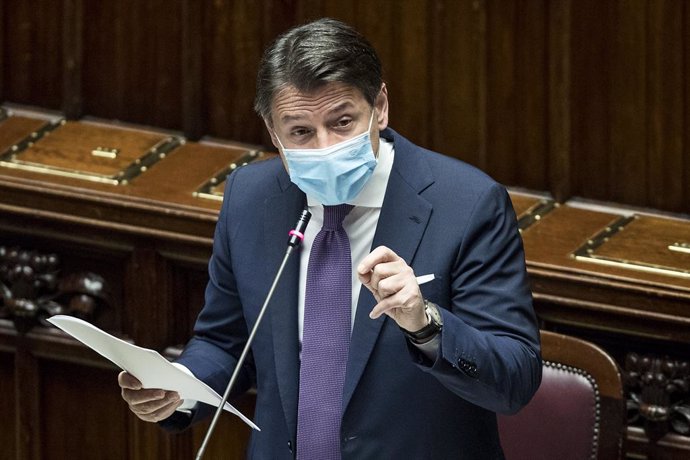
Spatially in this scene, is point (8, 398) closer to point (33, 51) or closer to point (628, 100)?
point (33, 51)

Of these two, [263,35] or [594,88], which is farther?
[263,35]

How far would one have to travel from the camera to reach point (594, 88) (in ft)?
12.0

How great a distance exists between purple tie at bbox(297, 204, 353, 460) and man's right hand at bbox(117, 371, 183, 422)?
0.20 metres

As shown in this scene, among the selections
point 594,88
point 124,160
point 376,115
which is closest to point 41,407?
point 124,160

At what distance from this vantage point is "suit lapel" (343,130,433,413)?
2463 millimetres

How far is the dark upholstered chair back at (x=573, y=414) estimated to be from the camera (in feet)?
9.12

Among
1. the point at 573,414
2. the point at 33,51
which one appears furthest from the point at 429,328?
the point at 33,51

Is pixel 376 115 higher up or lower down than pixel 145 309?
higher up

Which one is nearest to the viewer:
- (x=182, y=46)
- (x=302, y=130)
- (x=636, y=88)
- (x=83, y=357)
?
(x=302, y=130)

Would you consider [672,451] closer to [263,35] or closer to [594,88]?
[594,88]

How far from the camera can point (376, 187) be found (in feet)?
8.43

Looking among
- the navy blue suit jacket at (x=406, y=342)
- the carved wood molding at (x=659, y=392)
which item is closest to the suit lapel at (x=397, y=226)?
the navy blue suit jacket at (x=406, y=342)

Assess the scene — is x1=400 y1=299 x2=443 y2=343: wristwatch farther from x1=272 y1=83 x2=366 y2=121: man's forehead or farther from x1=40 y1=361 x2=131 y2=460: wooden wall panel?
x1=40 y1=361 x2=131 y2=460: wooden wall panel

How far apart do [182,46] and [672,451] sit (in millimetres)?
1611
